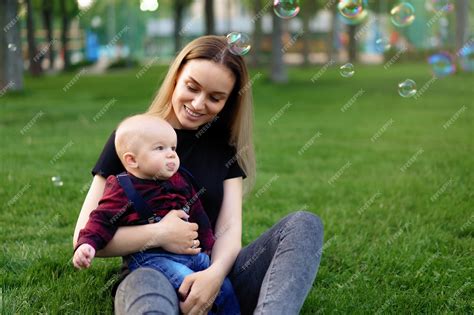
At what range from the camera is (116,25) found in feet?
188

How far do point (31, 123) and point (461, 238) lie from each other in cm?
739

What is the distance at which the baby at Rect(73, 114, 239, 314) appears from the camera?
2.56 meters

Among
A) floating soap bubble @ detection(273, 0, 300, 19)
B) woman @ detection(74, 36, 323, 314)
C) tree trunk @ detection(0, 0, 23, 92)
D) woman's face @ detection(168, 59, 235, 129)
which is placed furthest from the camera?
tree trunk @ detection(0, 0, 23, 92)

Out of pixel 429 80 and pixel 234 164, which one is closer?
pixel 234 164

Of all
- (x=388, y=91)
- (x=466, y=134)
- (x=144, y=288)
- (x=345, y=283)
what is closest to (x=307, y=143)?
(x=466, y=134)

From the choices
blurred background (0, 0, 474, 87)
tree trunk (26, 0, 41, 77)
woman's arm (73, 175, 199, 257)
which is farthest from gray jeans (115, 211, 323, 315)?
tree trunk (26, 0, 41, 77)

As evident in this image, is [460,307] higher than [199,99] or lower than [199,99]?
lower

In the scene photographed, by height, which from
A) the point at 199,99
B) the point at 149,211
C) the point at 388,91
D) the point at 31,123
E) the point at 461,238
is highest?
the point at 199,99

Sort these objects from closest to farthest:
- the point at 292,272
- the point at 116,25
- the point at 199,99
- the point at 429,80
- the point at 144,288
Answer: the point at 144,288 < the point at 292,272 < the point at 199,99 < the point at 429,80 < the point at 116,25

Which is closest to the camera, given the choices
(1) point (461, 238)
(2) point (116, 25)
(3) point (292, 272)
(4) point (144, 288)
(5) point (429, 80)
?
(4) point (144, 288)

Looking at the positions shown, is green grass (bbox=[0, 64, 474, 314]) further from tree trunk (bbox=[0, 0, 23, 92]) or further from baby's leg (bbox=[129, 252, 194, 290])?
tree trunk (bbox=[0, 0, 23, 92])

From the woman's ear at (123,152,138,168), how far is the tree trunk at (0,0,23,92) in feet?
39.7

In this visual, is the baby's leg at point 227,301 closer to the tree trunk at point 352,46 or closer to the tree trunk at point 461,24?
the tree trunk at point 461,24

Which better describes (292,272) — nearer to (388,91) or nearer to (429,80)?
(388,91)
